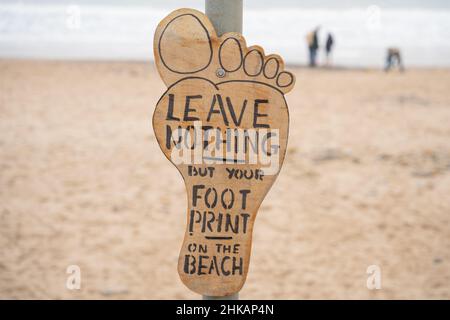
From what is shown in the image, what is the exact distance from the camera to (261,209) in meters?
4.86

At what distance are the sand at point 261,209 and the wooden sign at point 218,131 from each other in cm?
231

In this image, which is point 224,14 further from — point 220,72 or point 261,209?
point 261,209

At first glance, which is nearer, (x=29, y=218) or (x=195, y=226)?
(x=195, y=226)

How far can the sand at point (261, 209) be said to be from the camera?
150 inches

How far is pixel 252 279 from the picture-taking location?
153 inches

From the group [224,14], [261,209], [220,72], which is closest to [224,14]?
[224,14]

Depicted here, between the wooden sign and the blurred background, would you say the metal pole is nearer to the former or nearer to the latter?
the wooden sign

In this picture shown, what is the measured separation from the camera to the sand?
3.82 metres

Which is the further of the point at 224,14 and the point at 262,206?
the point at 262,206

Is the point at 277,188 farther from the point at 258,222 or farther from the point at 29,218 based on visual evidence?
the point at 29,218

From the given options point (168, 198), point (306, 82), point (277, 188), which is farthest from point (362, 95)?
point (168, 198)

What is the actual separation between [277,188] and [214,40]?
4.01 metres

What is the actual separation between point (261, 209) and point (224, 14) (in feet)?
11.8
